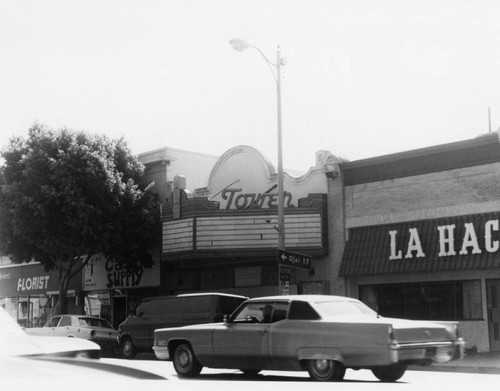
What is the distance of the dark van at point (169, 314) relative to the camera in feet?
68.2

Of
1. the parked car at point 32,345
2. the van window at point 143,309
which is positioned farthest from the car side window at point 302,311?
the van window at point 143,309

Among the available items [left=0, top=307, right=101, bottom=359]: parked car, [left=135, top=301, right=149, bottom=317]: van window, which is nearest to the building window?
[left=135, top=301, right=149, bottom=317]: van window

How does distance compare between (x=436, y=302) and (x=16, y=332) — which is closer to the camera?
(x=16, y=332)

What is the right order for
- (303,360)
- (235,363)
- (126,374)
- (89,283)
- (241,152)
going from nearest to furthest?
(126,374) → (303,360) → (235,363) → (241,152) → (89,283)

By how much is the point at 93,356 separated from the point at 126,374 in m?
3.36

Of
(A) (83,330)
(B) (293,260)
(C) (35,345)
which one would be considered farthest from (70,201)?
(C) (35,345)

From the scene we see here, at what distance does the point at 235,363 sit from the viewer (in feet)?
44.3

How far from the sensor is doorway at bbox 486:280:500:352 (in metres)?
21.5

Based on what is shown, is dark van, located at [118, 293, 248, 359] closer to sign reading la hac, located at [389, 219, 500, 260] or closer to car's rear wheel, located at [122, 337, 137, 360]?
car's rear wheel, located at [122, 337, 137, 360]

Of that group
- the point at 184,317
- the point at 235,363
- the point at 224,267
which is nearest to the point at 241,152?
the point at 224,267

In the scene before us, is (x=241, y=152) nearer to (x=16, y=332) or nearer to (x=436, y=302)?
(x=436, y=302)

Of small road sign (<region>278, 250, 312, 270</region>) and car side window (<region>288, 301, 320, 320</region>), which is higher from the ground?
small road sign (<region>278, 250, 312, 270</region>)

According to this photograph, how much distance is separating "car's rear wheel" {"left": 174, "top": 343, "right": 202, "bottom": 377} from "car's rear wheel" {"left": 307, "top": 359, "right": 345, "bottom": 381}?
9.12 feet

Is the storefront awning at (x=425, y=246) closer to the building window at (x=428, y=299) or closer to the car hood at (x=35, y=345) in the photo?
the building window at (x=428, y=299)
